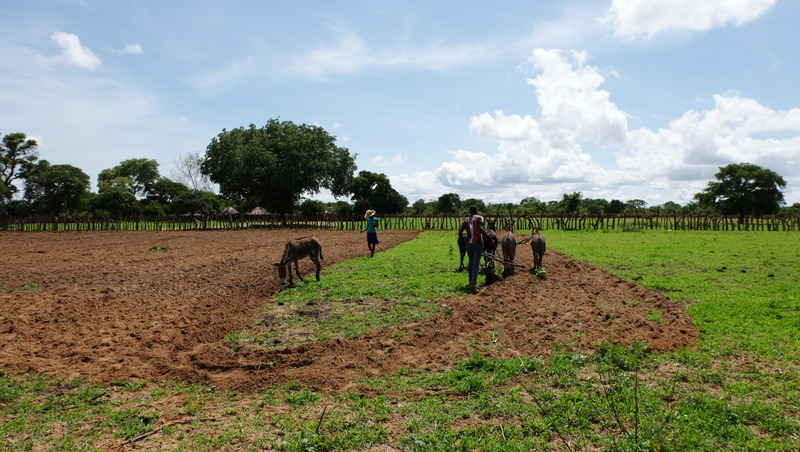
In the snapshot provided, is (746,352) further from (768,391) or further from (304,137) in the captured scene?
(304,137)

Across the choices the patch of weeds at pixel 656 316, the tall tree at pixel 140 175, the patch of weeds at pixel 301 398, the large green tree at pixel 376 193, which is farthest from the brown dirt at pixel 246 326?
the tall tree at pixel 140 175

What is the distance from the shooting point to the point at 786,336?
729 cm

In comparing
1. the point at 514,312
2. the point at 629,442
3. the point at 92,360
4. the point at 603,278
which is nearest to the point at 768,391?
the point at 629,442

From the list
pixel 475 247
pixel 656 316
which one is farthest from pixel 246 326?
→ pixel 656 316

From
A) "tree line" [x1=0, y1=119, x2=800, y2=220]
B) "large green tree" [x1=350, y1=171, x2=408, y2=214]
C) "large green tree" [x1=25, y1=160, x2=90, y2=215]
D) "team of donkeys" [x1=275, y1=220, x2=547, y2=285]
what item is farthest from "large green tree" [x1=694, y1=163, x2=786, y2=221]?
"large green tree" [x1=25, y1=160, x2=90, y2=215]

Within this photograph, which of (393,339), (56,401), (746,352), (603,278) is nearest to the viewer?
(56,401)

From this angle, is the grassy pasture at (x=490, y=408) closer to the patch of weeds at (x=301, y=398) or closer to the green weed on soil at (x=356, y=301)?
the patch of weeds at (x=301, y=398)

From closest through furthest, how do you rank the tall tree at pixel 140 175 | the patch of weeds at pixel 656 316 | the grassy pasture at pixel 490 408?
the grassy pasture at pixel 490 408 < the patch of weeds at pixel 656 316 < the tall tree at pixel 140 175

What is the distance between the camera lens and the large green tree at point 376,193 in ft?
231

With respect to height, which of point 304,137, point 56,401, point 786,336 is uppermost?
point 304,137

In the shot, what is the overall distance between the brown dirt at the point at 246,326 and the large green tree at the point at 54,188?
6164cm

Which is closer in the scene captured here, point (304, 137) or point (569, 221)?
point (569, 221)

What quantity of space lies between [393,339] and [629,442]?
169 inches

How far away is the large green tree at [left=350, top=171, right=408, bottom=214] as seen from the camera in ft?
231
